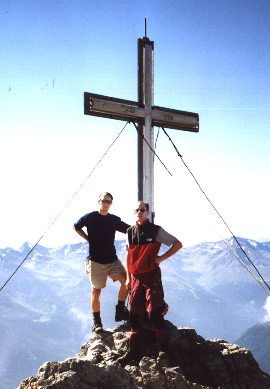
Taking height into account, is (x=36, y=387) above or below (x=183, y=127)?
below

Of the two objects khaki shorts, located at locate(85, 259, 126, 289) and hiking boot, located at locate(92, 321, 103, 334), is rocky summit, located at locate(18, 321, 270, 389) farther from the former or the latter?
khaki shorts, located at locate(85, 259, 126, 289)

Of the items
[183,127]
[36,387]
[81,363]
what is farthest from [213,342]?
[183,127]

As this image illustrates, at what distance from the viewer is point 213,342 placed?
809 cm

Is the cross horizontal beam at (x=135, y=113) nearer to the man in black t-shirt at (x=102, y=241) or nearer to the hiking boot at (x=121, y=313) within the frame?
the man in black t-shirt at (x=102, y=241)

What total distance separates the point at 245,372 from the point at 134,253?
3.21 m

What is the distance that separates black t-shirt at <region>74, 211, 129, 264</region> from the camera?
7824 mm

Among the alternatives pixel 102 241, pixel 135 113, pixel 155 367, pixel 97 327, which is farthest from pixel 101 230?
pixel 135 113

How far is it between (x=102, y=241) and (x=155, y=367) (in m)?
2.87

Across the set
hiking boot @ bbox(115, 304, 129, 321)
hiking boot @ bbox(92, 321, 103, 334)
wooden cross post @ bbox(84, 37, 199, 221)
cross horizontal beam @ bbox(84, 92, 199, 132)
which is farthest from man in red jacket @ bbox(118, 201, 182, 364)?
cross horizontal beam @ bbox(84, 92, 199, 132)

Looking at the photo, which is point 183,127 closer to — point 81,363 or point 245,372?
point 245,372

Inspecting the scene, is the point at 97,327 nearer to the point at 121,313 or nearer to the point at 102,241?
the point at 121,313

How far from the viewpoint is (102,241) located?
784cm

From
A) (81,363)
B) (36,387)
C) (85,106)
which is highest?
(85,106)

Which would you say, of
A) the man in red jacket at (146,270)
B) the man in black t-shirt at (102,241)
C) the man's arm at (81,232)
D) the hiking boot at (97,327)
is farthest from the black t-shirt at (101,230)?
the hiking boot at (97,327)
